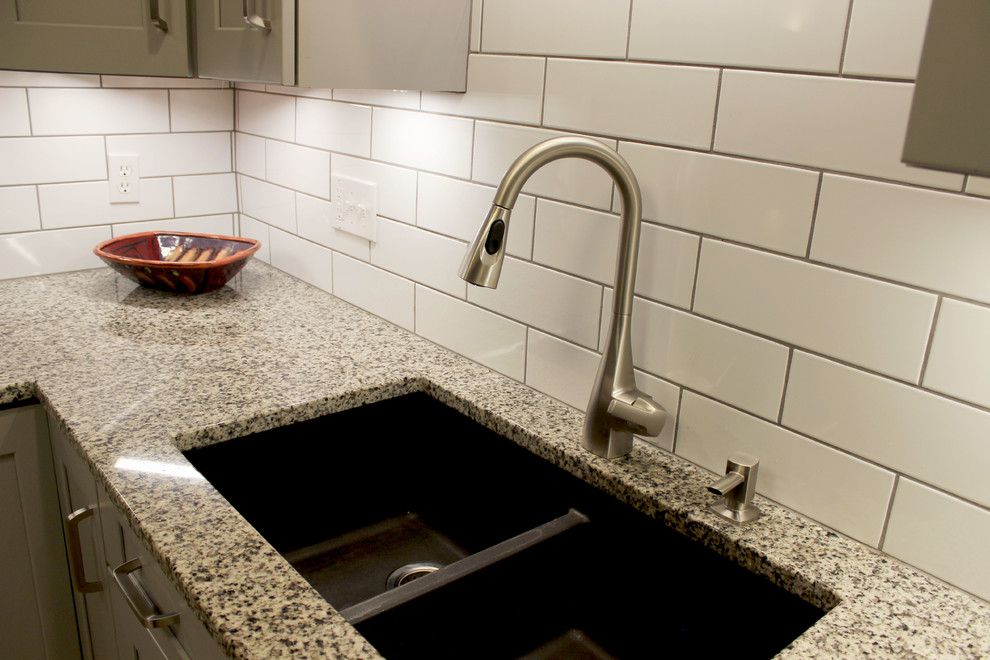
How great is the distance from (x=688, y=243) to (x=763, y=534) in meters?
0.36

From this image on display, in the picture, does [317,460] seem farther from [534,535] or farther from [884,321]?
[884,321]

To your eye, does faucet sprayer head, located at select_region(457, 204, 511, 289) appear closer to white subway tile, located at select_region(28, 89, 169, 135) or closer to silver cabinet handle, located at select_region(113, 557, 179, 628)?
silver cabinet handle, located at select_region(113, 557, 179, 628)

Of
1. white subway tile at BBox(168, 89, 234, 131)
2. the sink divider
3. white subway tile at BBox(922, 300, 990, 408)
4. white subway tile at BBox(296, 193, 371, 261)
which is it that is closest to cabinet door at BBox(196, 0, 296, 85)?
white subway tile at BBox(296, 193, 371, 261)

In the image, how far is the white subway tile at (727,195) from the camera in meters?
0.86

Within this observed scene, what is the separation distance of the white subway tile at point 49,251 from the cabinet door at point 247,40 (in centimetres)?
60

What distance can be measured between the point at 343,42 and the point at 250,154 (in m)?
0.86

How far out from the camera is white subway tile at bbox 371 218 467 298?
136 cm

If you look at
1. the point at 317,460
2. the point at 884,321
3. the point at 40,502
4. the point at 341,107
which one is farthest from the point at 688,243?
the point at 40,502

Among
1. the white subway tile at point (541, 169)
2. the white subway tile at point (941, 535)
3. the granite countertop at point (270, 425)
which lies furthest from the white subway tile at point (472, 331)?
the white subway tile at point (941, 535)

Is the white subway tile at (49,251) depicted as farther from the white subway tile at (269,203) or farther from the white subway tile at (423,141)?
the white subway tile at (423,141)

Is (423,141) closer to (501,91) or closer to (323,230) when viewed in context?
(501,91)

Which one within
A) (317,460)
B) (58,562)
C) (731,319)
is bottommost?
(58,562)

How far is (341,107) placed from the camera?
1.54 metres

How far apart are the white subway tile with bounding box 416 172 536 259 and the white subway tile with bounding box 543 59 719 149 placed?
16 cm
